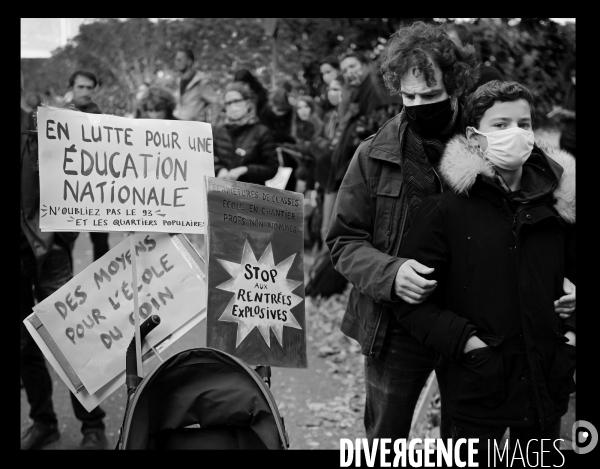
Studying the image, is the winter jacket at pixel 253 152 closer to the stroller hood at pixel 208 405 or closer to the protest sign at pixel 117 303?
the protest sign at pixel 117 303

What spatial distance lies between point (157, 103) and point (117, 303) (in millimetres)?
3279

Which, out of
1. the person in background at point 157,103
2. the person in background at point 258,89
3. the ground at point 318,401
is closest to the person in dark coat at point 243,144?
the person in background at point 258,89

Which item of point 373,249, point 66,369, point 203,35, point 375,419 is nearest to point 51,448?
point 66,369

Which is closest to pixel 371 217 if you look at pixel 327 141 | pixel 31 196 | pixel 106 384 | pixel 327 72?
pixel 106 384

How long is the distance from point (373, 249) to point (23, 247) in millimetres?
2137

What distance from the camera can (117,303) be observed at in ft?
8.79

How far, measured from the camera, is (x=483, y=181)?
7.74 feet

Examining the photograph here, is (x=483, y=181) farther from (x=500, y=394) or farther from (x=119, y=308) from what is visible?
(x=119, y=308)

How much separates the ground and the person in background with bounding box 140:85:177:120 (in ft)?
5.89

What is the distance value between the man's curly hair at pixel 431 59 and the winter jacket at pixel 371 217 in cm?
18

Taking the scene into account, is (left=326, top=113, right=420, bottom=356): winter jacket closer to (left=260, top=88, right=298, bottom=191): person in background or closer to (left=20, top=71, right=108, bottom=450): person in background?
(left=20, top=71, right=108, bottom=450): person in background

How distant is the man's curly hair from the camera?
247cm

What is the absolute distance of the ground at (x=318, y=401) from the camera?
13.0 ft

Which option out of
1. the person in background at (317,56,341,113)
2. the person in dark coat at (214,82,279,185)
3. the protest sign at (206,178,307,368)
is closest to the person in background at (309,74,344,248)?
the person in background at (317,56,341,113)
